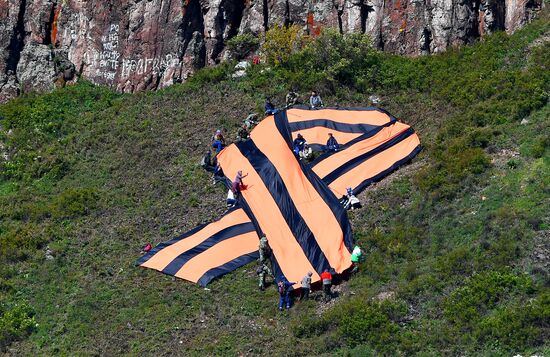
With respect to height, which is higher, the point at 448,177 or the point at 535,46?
the point at 535,46

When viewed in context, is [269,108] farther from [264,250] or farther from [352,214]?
[264,250]

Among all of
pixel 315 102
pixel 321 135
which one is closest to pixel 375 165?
pixel 321 135

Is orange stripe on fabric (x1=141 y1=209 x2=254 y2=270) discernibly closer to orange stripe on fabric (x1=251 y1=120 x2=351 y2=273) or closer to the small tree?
orange stripe on fabric (x1=251 y1=120 x2=351 y2=273)

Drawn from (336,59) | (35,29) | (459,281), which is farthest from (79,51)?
(459,281)

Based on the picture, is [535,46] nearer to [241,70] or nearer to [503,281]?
[241,70]

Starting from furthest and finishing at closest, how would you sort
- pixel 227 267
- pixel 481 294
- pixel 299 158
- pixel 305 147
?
1. pixel 305 147
2. pixel 299 158
3. pixel 227 267
4. pixel 481 294
